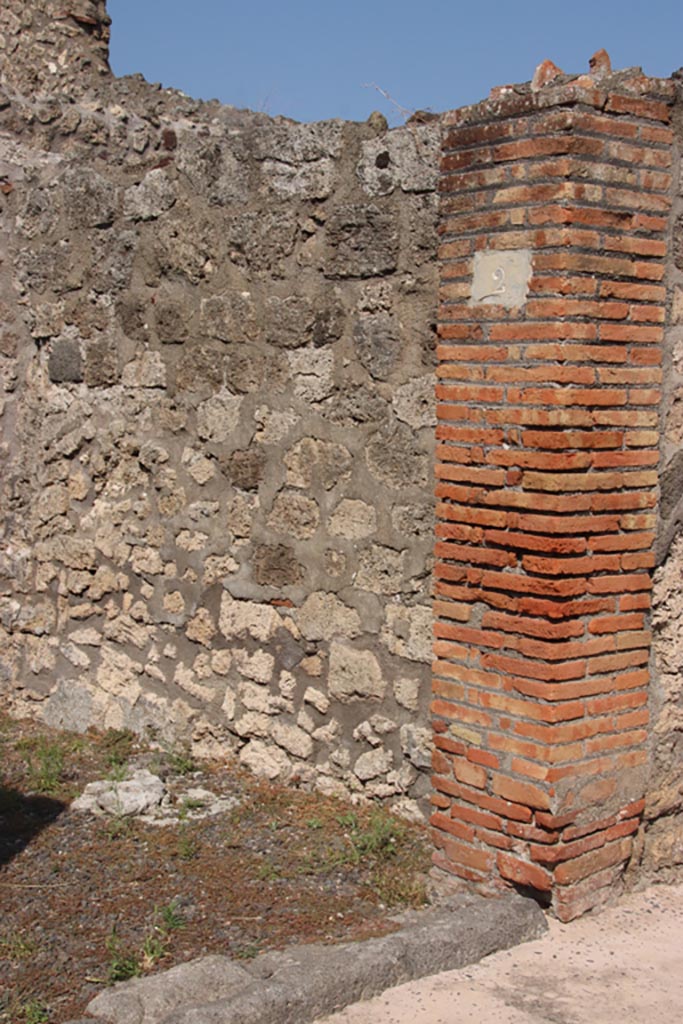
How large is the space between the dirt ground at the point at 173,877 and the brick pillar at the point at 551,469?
407 millimetres

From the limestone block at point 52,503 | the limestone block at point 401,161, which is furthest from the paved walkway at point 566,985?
the limestone block at point 52,503

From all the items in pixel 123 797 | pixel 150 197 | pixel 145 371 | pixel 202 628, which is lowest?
pixel 123 797

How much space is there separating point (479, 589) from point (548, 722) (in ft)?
1.59

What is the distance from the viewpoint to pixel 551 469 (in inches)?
139

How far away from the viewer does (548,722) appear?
3.58 metres

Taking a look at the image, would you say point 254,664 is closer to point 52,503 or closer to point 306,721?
point 306,721

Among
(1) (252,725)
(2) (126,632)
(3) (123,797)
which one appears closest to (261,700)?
(1) (252,725)

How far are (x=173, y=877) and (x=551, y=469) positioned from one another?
6.15 feet

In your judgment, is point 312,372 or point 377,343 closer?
point 377,343

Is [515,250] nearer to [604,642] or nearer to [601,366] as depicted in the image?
[601,366]

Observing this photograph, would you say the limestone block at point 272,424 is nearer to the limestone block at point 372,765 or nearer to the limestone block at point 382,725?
the limestone block at point 382,725


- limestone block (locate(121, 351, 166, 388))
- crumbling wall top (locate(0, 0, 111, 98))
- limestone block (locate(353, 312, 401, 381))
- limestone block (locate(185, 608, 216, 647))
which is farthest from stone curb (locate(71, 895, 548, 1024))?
crumbling wall top (locate(0, 0, 111, 98))

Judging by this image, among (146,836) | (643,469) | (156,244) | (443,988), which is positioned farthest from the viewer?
(156,244)

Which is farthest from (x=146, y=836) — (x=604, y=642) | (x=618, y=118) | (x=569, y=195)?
(x=618, y=118)
